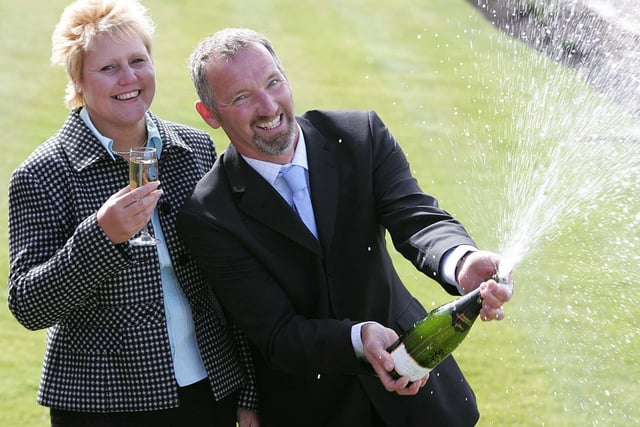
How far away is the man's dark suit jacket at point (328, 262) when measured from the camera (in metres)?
3.94

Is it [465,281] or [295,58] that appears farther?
[295,58]

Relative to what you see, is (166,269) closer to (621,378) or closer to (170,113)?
(621,378)

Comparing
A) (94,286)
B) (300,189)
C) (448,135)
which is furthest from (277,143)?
(448,135)

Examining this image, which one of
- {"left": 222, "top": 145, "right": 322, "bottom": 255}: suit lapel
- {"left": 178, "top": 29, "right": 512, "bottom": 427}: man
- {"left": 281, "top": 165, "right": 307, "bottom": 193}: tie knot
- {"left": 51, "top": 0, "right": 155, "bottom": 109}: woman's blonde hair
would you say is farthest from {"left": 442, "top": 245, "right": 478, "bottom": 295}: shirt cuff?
{"left": 51, "top": 0, "right": 155, "bottom": 109}: woman's blonde hair

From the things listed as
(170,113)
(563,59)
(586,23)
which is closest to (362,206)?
(586,23)

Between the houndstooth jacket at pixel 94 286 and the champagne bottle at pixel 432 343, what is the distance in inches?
36.3

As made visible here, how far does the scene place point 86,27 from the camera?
421cm

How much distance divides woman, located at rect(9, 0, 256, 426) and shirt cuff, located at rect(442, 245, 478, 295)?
1.05 m

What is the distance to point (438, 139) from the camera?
12227 mm

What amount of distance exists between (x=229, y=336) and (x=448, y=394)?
992 mm

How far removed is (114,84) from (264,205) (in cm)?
83

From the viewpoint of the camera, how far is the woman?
396 cm

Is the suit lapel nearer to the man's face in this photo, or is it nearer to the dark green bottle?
the man's face

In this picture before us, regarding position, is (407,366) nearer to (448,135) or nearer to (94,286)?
(94,286)
